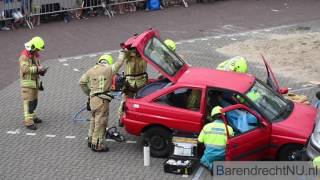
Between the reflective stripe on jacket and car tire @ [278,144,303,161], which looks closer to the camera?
the reflective stripe on jacket

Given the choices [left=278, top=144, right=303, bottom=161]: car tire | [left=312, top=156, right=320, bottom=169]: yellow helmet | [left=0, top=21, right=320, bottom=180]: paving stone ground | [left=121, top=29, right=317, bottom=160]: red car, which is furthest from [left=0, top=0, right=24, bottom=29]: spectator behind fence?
[left=312, top=156, right=320, bottom=169]: yellow helmet

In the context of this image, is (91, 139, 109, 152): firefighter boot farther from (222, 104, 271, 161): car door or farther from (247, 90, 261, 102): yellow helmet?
(247, 90, 261, 102): yellow helmet

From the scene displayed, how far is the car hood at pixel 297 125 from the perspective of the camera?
10.9 m

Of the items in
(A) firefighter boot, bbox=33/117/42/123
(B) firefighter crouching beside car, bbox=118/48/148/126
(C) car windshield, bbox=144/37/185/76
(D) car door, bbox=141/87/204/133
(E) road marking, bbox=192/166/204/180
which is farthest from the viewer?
(A) firefighter boot, bbox=33/117/42/123

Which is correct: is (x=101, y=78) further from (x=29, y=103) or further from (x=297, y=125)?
(x=297, y=125)

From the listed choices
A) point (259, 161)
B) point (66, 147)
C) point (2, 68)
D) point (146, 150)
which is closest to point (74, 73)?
point (2, 68)

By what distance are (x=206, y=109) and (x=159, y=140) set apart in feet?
3.39

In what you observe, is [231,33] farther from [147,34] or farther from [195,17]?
[147,34]

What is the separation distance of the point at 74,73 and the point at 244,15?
7173 mm

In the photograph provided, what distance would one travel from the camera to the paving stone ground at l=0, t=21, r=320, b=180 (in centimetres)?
1146

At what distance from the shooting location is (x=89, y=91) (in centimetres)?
1220

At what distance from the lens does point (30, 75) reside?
1303 centimetres

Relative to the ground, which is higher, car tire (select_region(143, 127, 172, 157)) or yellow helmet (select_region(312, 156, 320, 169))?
yellow helmet (select_region(312, 156, 320, 169))

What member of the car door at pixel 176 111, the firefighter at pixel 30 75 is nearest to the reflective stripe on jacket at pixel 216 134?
the car door at pixel 176 111
